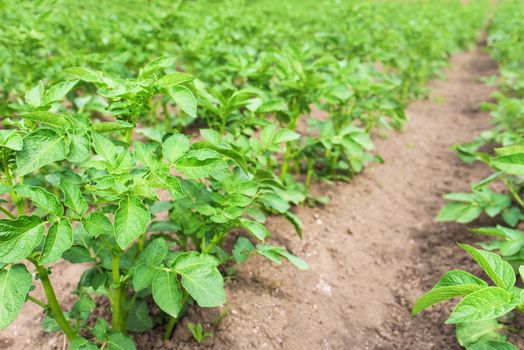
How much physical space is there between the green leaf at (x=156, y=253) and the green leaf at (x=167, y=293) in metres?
0.06

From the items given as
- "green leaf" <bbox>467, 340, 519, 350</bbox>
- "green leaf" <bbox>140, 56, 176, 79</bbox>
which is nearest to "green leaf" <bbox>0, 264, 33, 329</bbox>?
"green leaf" <bbox>140, 56, 176, 79</bbox>

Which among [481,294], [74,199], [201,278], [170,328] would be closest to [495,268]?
[481,294]

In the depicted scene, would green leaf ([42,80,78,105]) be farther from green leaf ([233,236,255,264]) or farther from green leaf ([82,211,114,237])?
green leaf ([233,236,255,264])

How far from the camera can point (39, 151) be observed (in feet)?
4.44

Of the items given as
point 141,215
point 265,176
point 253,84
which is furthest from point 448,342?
point 253,84

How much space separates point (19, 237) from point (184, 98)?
2.19 feet

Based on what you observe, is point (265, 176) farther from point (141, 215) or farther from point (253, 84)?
point (253, 84)

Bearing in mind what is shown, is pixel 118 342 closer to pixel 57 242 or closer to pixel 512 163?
pixel 57 242

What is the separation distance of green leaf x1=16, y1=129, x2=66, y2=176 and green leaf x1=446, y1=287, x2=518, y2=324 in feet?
4.14

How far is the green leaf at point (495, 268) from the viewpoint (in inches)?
55.9

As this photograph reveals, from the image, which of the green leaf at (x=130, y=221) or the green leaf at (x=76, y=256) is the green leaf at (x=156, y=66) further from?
the green leaf at (x=76, y=256)

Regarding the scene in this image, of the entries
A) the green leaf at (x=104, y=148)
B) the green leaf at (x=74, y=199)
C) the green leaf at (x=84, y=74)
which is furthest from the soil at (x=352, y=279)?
the green leaf at (x=84, y=74)

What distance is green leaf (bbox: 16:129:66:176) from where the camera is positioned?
4.36 feet

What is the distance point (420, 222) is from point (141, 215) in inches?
93.2
